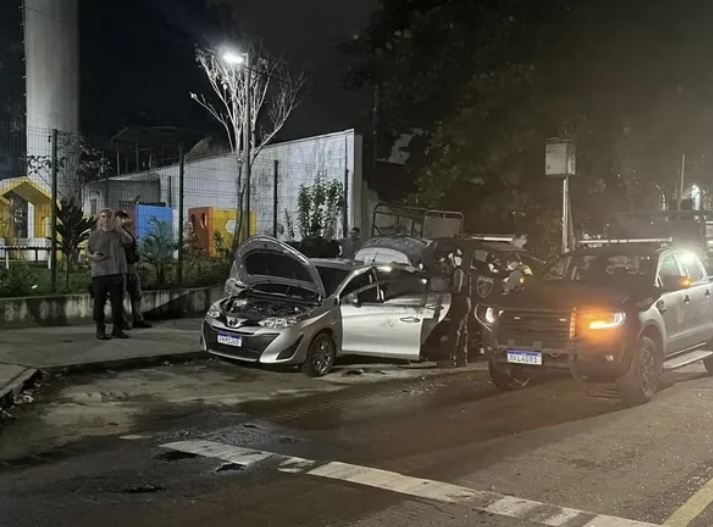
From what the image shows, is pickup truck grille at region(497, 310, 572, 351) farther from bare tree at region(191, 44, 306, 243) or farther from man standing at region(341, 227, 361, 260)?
bare tree at region(191, 44, 306, 243)

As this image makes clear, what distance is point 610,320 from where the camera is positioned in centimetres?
841

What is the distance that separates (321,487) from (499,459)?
5.40ft

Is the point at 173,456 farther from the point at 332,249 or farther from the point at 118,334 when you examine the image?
the point at 332,249

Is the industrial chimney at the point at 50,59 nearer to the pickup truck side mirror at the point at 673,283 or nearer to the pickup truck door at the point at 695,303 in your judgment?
the pickup truck door at the point at 695,303

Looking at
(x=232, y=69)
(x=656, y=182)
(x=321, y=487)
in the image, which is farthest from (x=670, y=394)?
(x=232, y=69)

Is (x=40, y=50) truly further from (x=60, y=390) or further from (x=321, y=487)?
(x=321, y=487)


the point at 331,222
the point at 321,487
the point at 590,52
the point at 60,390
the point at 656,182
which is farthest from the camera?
the point at 656,182

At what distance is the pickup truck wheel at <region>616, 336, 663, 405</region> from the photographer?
8523mm

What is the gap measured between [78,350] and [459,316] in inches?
211

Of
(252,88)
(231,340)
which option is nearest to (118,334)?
(231,340)

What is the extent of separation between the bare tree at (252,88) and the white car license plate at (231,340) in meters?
13.5

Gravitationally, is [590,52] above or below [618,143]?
above

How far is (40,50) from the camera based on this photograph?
112 feet

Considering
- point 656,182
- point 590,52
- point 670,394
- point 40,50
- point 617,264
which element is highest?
point 40,50
